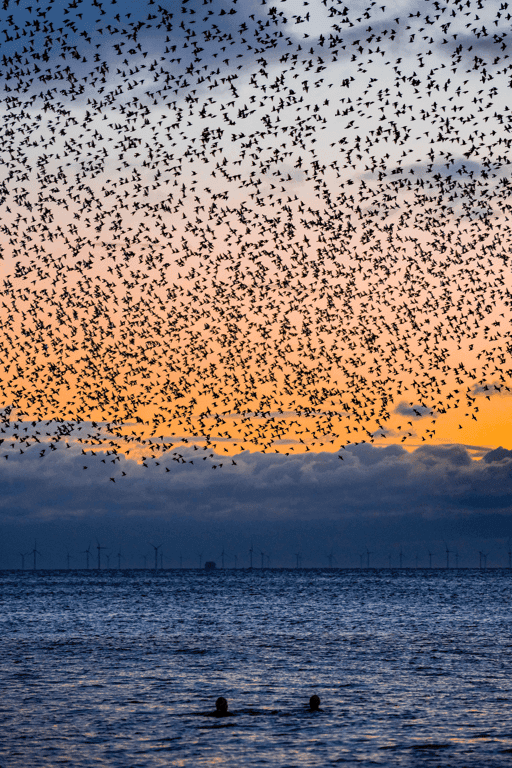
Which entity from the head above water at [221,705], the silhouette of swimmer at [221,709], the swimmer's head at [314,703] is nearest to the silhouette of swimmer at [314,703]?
the swimmer's head at [314,703]

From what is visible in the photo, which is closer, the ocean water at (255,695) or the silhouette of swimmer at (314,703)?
the ocean water at (255,695)

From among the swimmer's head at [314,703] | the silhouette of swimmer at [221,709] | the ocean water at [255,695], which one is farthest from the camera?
the swimmer's head at [314,703]

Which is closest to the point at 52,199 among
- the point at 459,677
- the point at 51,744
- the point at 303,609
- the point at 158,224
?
the point at 158,224

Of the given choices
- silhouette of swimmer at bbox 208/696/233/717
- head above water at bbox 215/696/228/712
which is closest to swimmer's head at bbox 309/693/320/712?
silhouette of swimmer at bbox 208/696/233/717

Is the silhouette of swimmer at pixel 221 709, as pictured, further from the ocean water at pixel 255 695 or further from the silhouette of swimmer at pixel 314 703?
the silhouette of swimmer at pixel 314 703

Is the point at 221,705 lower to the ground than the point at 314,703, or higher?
higher

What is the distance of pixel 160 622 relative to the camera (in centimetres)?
11119

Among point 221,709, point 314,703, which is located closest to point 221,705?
point 221,709

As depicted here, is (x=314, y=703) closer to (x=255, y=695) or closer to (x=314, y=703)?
(x=314, y=703)

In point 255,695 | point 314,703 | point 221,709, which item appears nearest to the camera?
point 221,709

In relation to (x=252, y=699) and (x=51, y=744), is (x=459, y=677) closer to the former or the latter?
(x=252, y=699)

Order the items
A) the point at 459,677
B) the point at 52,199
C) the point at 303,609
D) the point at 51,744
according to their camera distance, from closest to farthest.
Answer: the point at 51,744, the point at 52,199, the point at 459,677, the point at 303,609

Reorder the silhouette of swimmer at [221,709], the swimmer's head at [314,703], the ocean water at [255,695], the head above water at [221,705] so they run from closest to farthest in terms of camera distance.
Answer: the ocean water at [255,695]
the silhouette of swimmer at [221,709]
the head above water at [221,705]
the swimmer's head at [314,703]

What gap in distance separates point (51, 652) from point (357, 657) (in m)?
24.1
